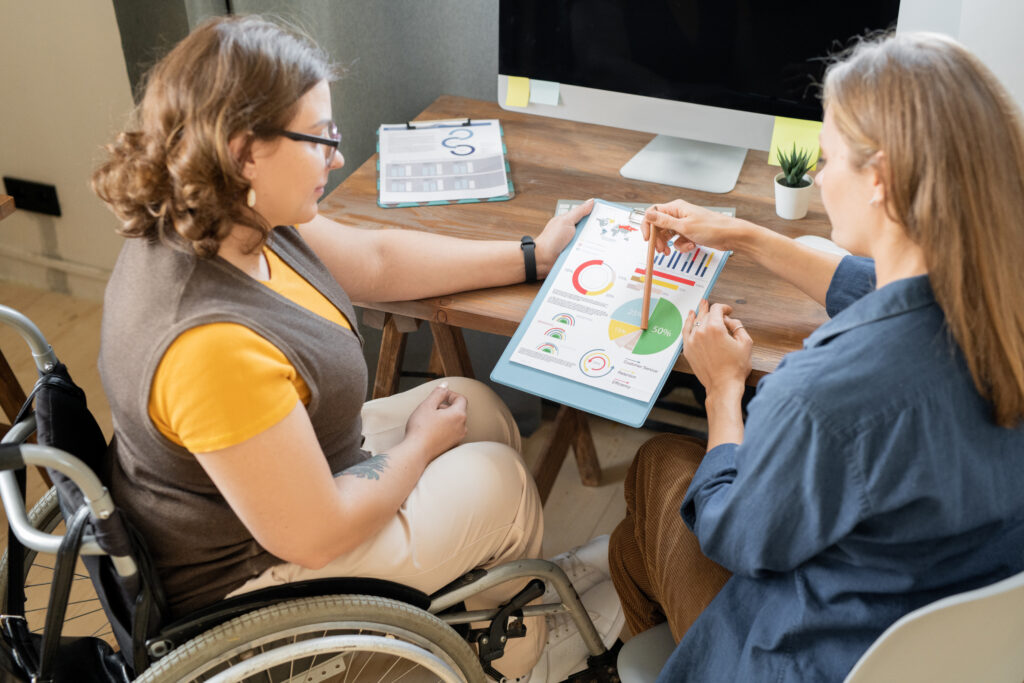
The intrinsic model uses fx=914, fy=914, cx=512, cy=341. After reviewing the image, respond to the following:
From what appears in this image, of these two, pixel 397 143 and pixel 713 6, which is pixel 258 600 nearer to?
pixel 397 143

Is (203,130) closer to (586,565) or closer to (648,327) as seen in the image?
(648,327)

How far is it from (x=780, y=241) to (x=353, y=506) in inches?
28.3

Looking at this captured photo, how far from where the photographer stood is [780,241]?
4.39ft

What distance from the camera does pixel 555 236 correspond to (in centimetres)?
141

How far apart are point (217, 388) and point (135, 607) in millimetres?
269

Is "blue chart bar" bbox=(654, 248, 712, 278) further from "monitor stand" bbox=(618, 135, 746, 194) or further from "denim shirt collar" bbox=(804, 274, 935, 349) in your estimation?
"denim shirt collar" bbox=(804, 274, 935, 349)

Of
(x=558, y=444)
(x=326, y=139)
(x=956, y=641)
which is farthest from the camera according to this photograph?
(x=558, y=444)

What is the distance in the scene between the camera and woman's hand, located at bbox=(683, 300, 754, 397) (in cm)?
120

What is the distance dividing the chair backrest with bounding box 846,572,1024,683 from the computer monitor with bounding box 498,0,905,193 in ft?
2.92

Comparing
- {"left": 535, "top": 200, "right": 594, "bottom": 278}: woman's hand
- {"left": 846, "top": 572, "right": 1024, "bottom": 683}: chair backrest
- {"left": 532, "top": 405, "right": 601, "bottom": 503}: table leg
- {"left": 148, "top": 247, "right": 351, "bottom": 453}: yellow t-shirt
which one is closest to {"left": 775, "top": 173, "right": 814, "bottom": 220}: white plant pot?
{"left": 535, "top": 200, "right": 594, "bottom": 278}: woman's hand

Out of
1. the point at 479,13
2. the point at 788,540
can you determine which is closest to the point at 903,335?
the point at 788,540

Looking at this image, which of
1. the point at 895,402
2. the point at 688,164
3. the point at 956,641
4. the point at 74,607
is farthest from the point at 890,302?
the point at 74,607

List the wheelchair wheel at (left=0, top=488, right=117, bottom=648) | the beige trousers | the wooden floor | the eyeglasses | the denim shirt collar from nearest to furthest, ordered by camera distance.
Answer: the denim shirt collar → the eyeglasses → the beige trousers → the wheelchair wheel at (left=0, top=488, right=117, bottom=648) → the wooden floor

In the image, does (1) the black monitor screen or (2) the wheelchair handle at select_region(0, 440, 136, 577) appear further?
(1) the black monitor screen
